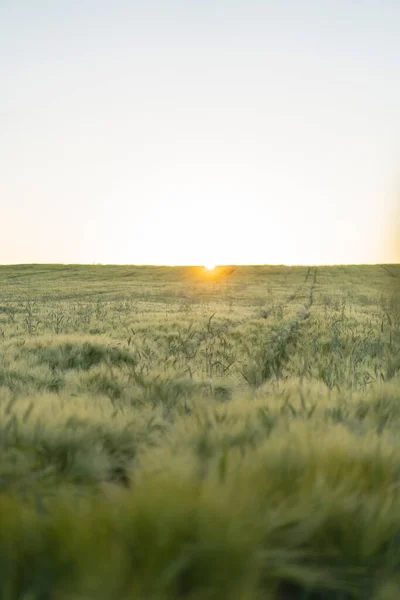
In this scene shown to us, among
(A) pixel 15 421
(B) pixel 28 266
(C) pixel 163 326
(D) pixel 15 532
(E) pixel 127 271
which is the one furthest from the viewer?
(B) pixel 28 266

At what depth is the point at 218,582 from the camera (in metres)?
1.12

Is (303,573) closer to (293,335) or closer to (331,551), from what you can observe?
(331,551)

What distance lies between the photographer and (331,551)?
1.34m

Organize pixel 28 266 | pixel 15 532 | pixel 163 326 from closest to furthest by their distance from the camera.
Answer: pixel 15 532, pixel 163 326, pixel 28 266

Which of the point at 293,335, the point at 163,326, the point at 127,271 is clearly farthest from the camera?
the point at 127,271

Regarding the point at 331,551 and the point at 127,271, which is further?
the point at 127,271

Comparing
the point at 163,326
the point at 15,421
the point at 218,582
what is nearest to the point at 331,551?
the point at 218,582

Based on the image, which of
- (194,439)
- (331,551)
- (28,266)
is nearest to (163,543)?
(331,551)

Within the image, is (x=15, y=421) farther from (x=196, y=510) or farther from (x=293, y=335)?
(x=293, y=335)

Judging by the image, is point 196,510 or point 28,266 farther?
point 28,266

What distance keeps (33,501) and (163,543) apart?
0.54 metres

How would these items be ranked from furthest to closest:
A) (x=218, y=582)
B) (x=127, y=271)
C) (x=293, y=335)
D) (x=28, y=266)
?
(x=28, y=266), (x=127, y=271), (x=293, y=335), (x=218, y=582)

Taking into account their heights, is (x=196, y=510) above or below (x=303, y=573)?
above

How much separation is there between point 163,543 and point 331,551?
0.48 m
